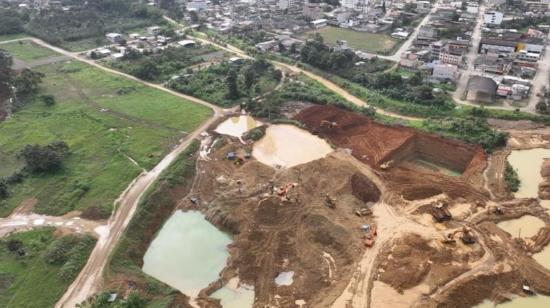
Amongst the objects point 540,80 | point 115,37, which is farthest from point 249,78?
point 540,80

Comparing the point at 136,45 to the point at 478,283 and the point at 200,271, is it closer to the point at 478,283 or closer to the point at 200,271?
the point at 200,271

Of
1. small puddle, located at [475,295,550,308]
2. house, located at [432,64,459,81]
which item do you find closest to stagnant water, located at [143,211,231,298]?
small puddle, located at [475,295,550,308]

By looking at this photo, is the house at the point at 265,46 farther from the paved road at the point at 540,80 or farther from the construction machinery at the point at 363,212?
the construction machinery at the point at 363,212

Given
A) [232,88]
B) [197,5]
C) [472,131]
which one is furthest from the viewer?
[197,5]

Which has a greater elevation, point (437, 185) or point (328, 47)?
point (328, 47)

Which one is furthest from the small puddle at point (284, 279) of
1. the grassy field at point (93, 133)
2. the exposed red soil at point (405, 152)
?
the grassy field at point (93, 133)

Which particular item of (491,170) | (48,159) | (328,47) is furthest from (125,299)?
(328,47)

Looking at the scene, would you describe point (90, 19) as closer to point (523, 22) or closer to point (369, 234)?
point (369, 234)
